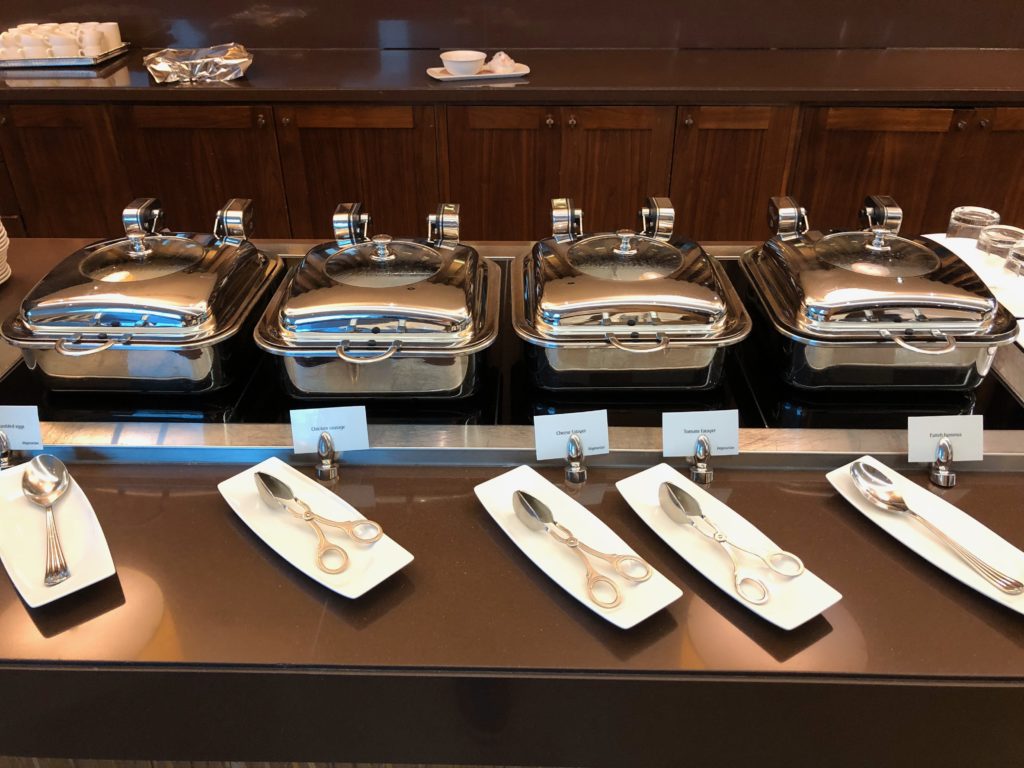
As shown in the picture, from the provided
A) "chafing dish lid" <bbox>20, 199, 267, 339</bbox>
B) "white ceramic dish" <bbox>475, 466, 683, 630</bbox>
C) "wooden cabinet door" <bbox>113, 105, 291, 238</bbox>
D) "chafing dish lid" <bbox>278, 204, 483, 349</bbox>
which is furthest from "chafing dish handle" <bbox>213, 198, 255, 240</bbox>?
"wooden cabinet door" <bbox>113, 105, 291, 238</bbox>

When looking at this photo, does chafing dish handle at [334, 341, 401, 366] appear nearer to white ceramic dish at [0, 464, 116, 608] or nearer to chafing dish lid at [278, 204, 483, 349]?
chafing dish lid at [278, 204, 483, 349]

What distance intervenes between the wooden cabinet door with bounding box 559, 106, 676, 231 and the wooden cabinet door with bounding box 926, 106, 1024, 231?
0.81 m

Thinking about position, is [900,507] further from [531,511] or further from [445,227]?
[445,227]

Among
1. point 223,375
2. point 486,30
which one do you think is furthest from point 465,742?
point 486,30

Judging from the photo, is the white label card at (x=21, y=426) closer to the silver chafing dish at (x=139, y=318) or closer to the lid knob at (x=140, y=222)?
the silver chafing dish at (x=139, y=318)

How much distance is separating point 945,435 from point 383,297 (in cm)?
59

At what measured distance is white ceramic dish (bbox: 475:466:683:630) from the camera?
2.11ft

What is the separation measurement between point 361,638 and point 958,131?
225 centimetres

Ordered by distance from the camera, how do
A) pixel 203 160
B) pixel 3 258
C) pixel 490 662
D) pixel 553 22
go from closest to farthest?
pixel 490 662 → pixel 3 258 → pixel 203 160 → pixel 553 22

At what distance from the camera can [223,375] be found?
2.83 feet

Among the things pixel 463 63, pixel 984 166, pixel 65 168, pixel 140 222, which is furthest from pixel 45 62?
pixel 984 166

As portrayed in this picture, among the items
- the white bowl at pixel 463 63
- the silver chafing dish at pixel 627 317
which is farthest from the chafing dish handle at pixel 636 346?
the white bowl at pixel 463 63

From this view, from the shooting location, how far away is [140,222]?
3.07ft

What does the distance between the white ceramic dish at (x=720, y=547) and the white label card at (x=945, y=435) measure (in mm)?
190
